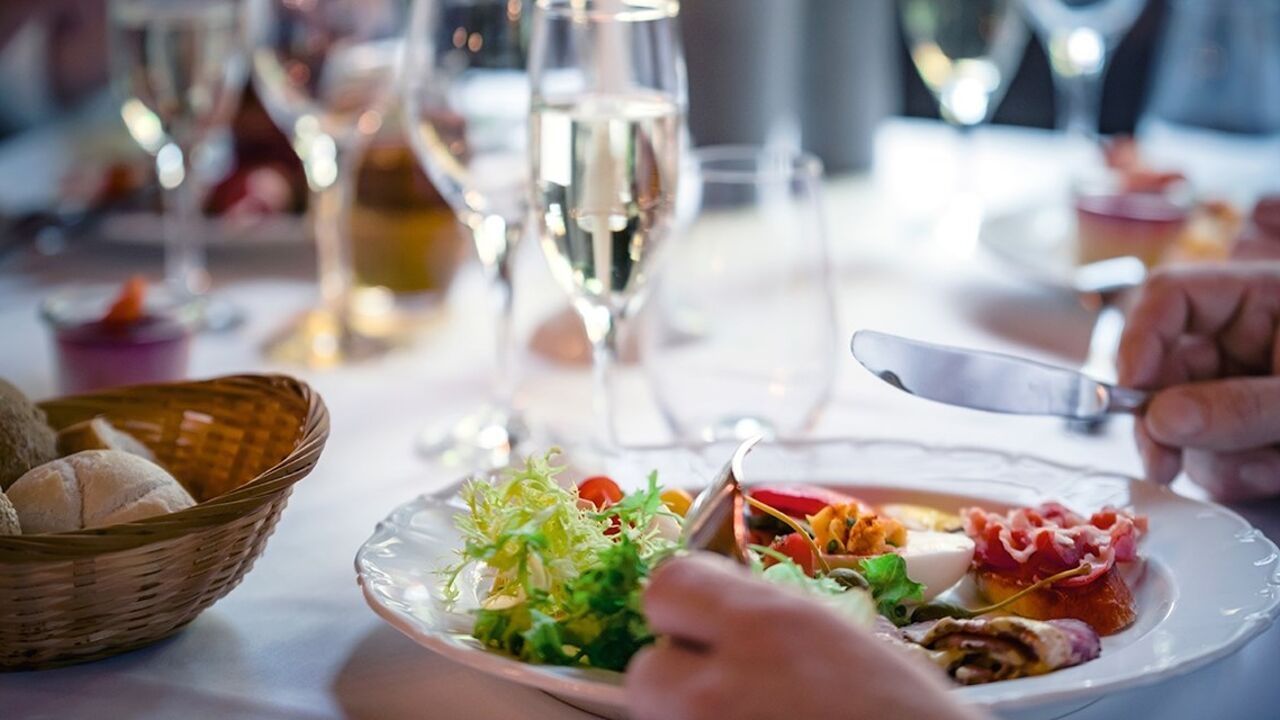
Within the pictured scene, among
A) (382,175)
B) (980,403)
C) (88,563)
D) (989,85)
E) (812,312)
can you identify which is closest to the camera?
(88,563)

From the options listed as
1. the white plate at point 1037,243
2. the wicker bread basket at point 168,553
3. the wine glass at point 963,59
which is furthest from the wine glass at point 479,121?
the wine glass at point 963,59

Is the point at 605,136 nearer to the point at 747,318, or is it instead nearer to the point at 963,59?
the point at 747,318

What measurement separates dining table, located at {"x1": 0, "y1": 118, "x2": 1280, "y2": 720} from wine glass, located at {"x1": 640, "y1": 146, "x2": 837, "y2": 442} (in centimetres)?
2

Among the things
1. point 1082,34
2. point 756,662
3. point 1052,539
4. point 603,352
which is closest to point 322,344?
point 603,352

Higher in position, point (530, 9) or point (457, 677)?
point (530, 9)

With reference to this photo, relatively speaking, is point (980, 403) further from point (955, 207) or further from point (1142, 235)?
point (955, 207)

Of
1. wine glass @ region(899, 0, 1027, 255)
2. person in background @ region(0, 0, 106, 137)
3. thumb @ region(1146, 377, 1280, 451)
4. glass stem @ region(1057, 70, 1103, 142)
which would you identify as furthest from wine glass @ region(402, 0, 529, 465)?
person in background @ region(0, 0, 106, 137)

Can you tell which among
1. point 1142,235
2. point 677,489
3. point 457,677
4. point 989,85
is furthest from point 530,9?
point 989,85

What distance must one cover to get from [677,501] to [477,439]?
363mm

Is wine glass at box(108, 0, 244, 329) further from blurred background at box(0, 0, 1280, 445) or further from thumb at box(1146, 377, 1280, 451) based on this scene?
thumb at box(1146, 377, 1280, 451)

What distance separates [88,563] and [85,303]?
66 centimetres

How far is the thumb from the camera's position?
972 millimetres

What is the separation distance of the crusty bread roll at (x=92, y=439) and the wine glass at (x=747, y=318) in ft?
1.24

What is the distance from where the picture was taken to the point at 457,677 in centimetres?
76
